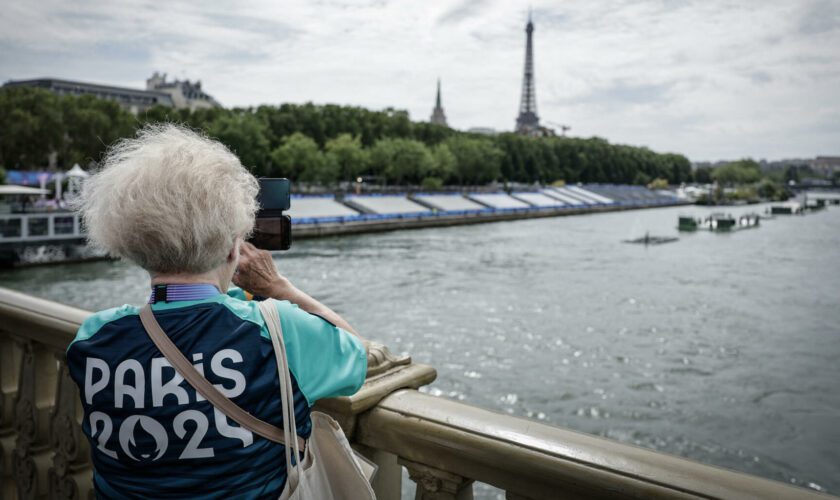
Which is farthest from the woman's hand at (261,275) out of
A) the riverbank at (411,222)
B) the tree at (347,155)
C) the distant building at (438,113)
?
the distant building at (438,113)

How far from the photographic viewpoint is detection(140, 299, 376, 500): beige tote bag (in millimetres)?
1057

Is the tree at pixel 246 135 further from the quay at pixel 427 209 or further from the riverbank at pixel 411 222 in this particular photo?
the riverbank at pixel 411 222

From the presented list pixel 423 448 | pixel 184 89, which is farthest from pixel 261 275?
pixel 184 89

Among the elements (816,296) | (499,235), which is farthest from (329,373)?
(499,235)

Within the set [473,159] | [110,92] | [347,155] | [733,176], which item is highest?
[110,92]

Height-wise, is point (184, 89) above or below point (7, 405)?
above

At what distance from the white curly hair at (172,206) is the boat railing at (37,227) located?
2460 cm

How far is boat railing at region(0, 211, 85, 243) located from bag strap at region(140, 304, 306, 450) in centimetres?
2470

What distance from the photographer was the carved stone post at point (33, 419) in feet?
6.93

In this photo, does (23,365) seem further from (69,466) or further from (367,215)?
(367,215)

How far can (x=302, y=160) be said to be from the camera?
46312 millimetres

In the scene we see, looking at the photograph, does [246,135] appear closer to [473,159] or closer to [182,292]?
[473,159]

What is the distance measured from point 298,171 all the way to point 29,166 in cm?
1648

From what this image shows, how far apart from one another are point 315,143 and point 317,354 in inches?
1986
